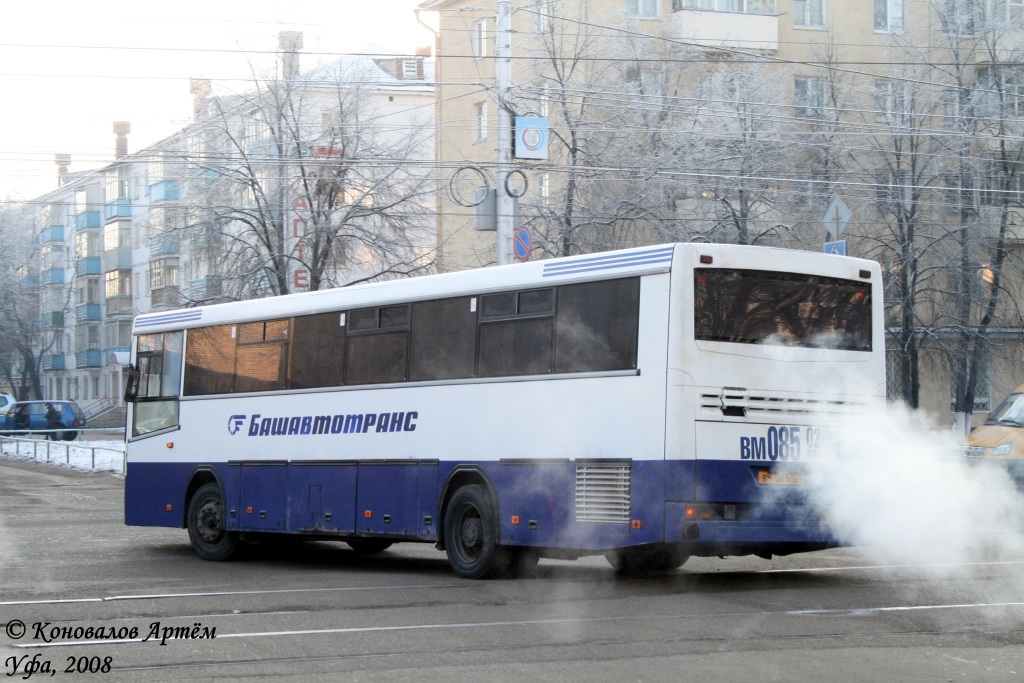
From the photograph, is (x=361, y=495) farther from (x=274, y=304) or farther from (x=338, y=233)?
(x=338, y=233)

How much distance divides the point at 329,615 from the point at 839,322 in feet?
16.9

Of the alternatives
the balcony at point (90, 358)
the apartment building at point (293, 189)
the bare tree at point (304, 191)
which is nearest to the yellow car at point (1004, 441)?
the bare tree at point (304, 191)

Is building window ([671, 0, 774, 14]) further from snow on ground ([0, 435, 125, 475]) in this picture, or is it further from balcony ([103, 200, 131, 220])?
balcony ([103, 200, 131, 220])

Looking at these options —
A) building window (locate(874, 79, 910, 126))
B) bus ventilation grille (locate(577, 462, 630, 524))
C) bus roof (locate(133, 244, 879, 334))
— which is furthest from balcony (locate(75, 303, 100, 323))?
bus ventilation grille (locate(577, 462, 630, 524))

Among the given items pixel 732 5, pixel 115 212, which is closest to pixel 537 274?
pixel 732 5

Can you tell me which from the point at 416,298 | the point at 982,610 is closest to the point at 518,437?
the point at 416,298

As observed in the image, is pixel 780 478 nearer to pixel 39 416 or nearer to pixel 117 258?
pixel 39 416

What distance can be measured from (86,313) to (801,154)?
201 ft

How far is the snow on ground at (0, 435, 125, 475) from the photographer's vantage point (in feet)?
119

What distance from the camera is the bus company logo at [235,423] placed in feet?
53.5

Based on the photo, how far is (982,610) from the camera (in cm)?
1071

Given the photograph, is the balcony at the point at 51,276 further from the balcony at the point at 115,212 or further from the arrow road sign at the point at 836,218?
the arrow road sign at the point at 836,218

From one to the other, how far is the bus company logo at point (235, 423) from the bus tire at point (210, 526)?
71cm

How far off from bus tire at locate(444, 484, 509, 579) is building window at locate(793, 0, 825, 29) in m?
34.3
